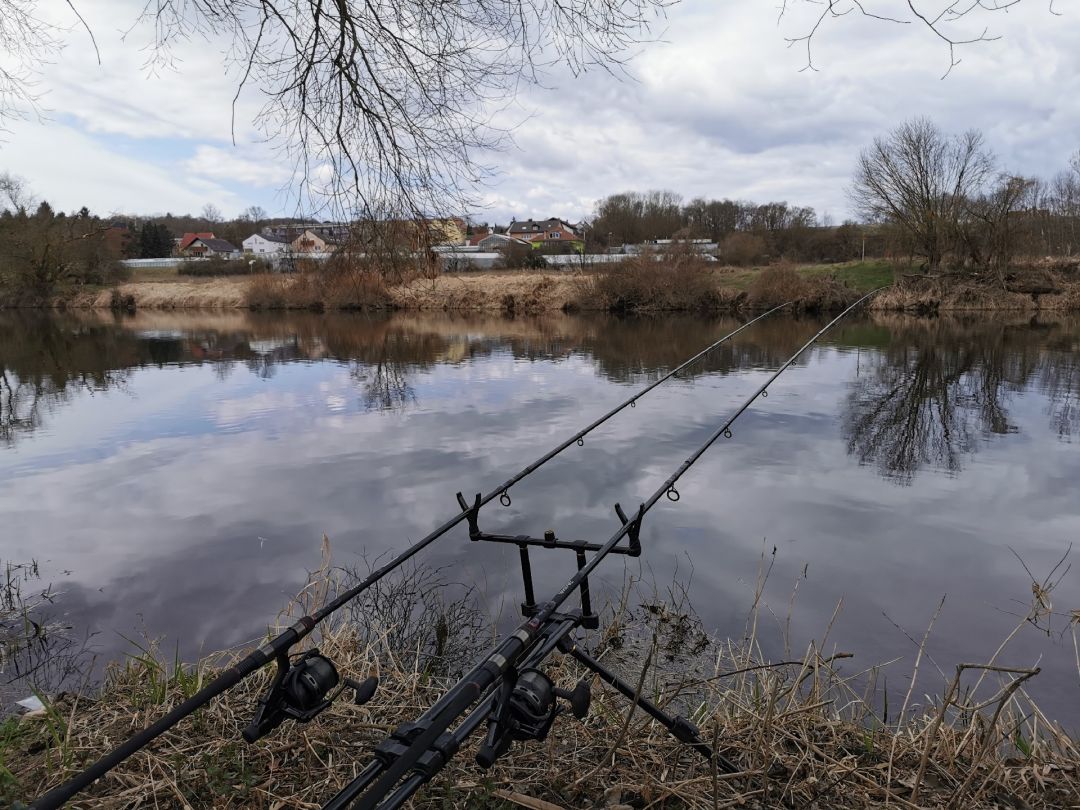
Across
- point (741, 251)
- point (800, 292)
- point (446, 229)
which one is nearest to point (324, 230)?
point (446, 229)

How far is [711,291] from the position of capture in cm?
3616

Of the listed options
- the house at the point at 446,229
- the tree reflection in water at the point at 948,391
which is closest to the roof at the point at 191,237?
the tree reflection in water at the point at 948,391

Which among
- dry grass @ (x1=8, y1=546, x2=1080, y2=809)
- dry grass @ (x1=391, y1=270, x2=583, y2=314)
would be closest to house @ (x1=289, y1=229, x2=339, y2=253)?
dry grass @ (x1=8, y1=546, x2=1080, y2=809)

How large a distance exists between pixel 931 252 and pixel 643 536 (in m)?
34.3

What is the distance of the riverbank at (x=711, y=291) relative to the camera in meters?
34.1

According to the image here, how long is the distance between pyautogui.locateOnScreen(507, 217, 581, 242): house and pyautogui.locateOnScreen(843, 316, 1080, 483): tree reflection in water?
8240 centimetres

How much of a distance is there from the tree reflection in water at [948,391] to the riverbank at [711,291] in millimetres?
9022

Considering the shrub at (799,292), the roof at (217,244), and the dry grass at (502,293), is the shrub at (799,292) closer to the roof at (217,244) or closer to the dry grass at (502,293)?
the dry grass at (502,293)

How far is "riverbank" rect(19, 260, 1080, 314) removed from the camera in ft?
112

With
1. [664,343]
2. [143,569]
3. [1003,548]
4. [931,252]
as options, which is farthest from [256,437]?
[931,252]

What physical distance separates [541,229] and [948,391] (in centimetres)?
9938

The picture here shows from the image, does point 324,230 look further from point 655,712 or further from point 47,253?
point 47,253

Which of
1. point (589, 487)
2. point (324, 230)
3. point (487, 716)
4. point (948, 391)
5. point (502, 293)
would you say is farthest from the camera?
point (502, 293)

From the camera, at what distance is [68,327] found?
1405 inches
